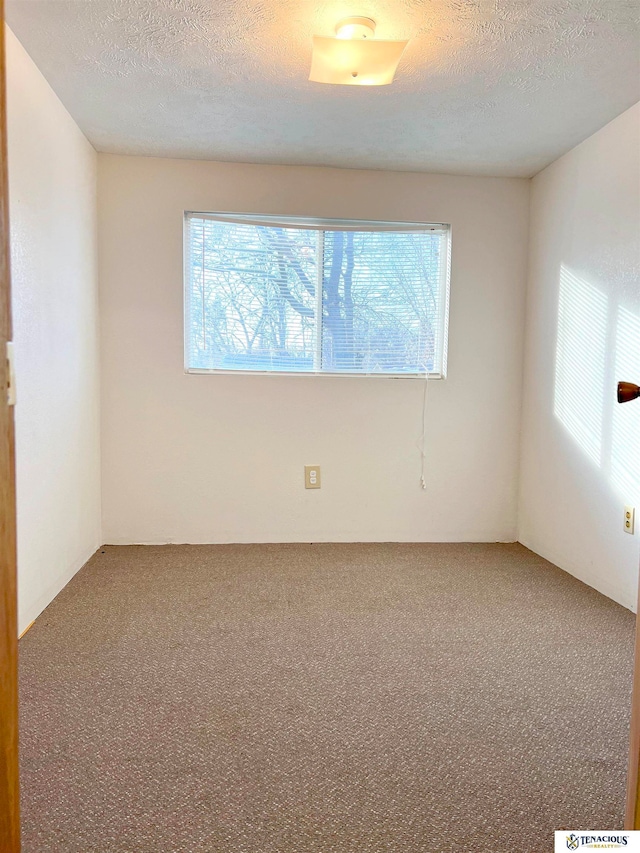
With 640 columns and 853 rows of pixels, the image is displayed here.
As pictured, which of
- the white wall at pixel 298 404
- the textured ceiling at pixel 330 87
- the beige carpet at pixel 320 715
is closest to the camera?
the beige carpet at pixel 320 715

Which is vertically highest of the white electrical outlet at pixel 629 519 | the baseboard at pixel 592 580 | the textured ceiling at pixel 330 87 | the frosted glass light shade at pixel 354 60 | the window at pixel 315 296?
the textured ceiling at pixel 330 87

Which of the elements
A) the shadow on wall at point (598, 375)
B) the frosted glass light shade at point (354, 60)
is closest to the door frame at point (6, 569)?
the frosted glass light shade at point (354, 60)

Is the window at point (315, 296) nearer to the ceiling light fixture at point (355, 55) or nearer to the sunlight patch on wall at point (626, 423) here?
the sunlight patch on wall at point (626, 423)

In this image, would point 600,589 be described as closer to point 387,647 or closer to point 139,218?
point 387,647

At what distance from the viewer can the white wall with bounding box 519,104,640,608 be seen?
254cm

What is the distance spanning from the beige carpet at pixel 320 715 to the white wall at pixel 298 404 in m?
0.71

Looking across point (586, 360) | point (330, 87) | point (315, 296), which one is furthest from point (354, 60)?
point (586, 360)

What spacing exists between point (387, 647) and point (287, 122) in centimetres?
245

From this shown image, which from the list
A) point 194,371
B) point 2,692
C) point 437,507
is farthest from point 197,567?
point 2,692

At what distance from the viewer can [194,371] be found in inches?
132

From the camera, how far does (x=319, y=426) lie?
3.43 m

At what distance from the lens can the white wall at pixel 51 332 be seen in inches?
84.5

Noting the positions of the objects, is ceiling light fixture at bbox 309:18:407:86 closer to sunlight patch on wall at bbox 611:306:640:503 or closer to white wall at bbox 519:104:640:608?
white wall at bbox 519:104:640:608

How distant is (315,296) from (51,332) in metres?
1.54
